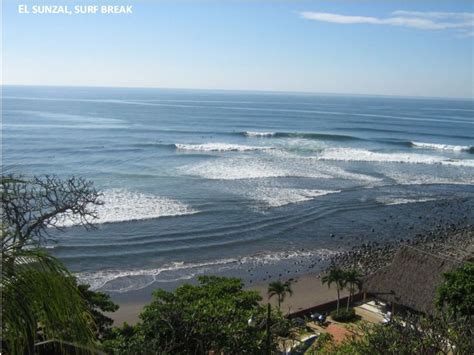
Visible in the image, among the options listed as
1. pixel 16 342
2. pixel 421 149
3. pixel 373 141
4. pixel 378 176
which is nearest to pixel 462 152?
pixel 421 149

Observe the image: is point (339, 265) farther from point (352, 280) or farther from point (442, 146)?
point (442, 146)

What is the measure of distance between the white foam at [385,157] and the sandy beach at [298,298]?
30.5 metres

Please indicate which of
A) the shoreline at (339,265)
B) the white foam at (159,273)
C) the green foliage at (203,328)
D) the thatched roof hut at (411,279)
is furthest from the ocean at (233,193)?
the green foliage at (203,328)

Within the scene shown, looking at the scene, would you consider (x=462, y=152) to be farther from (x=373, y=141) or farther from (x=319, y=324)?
(x=319, y=324)

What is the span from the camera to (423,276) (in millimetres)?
18609

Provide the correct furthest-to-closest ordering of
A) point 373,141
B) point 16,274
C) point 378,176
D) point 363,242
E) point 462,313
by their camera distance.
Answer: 1. point 373,141
2. point 378,176
3. point 363,242
4. point 462,313
5. point 16,274

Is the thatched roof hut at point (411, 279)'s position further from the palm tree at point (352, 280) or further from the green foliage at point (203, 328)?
the green foliage at point (203, 328)

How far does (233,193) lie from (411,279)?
17700mm

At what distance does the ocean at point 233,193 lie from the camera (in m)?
23.7

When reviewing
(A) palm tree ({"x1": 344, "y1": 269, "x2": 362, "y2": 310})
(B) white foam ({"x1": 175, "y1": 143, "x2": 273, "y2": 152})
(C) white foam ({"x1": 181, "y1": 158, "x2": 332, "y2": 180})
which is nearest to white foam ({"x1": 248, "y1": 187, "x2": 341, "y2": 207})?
(C) white foam ({"x1": 181, "y1": 158, "x2": 332, "y2": 180})

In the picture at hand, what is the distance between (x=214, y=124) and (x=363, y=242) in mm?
56664

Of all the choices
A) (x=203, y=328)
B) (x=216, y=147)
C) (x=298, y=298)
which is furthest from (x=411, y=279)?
(x=216, y=147)

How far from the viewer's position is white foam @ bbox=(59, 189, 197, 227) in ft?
92.6

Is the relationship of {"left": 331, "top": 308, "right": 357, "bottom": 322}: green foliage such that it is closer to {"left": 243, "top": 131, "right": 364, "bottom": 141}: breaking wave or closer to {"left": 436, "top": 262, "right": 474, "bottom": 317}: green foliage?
{"left": 436, "top": 262, "right": 474, "bottom": 317}: green foliage
